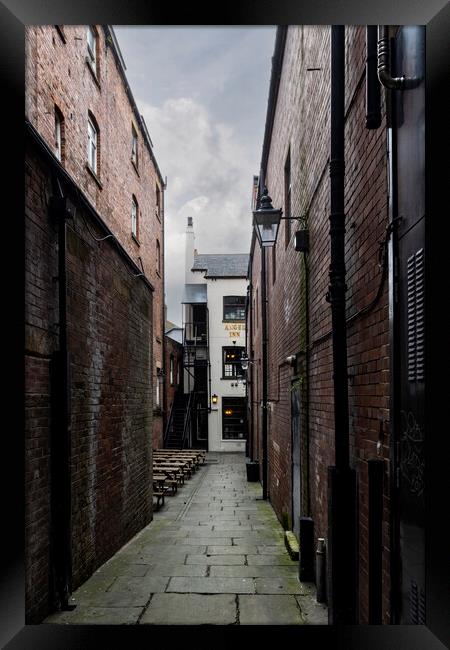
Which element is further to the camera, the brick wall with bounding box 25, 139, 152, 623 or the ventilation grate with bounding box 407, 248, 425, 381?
the brick wall with bounding box 25, 139, 152, 623

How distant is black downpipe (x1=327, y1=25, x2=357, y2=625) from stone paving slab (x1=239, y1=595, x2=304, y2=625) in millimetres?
1296

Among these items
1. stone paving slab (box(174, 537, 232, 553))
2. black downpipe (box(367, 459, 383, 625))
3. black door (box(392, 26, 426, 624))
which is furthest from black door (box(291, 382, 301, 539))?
black door (box(392, 26, 426, 624))

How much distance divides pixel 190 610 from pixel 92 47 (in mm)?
13535

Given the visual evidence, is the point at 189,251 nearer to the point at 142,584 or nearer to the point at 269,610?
the point at 142,584

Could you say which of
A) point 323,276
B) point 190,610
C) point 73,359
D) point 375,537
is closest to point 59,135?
point 73,359

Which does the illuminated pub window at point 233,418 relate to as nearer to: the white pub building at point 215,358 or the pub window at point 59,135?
the white pub building at point 215,358

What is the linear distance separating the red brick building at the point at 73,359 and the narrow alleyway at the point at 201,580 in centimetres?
28

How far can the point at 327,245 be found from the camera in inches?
206

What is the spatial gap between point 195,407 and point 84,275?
22.4 m

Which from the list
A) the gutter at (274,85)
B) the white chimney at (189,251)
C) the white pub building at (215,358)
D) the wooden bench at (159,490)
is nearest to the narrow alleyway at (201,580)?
the wooden bench at (159,490)

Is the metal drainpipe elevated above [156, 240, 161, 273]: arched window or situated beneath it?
situated beneath

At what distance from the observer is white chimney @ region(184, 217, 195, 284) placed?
30.8 metres

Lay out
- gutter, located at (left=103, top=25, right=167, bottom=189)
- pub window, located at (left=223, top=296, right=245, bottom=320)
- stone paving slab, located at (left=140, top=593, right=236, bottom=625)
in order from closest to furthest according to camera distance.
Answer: stone paving slab, located at (left=140, top=593, right=236, bottom=625), gutter, located at (left=103, top=25, right=167, bottom=189), pub window, located at (left=223, top=296, right=245, bottom=320)

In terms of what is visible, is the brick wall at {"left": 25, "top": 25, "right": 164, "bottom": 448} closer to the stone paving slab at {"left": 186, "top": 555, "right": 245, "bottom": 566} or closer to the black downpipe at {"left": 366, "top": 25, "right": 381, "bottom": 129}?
the black downpipe at {"left": 366, "top": 25, "right": 381, "bottom": 129}
